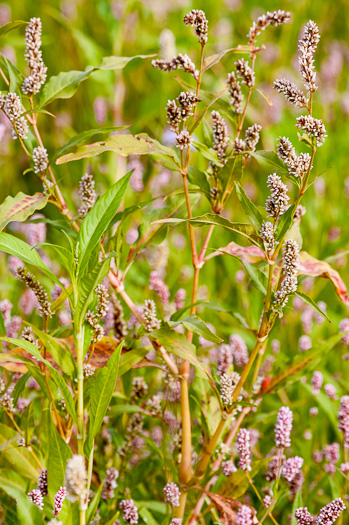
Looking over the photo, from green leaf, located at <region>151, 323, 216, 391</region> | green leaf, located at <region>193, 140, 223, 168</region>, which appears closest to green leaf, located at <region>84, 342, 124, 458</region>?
green leaf, located at <region>151, 323, 216, 391</region>

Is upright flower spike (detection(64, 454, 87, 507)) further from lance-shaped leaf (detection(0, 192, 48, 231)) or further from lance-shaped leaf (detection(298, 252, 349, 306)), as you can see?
lance-shaped leaf (detection(298, 252, 349, 306))

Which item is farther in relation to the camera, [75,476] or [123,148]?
[123,148]

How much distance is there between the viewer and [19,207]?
0.96 m

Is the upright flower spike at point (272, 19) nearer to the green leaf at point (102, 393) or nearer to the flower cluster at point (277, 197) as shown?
the flower cluster at point (277, 197)

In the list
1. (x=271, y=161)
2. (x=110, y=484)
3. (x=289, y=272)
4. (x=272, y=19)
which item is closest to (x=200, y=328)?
(x=289, y=272)

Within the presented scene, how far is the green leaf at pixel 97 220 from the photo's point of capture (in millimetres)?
925

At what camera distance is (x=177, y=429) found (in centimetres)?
121

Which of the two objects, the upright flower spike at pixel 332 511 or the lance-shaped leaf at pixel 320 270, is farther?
the lance-shaped leaf at pixel 320 270

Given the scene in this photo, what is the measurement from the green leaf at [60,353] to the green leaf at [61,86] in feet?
1.30

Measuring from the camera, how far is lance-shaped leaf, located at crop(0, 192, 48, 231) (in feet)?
3.06

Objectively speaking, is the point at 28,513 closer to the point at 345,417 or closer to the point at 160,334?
the point at 160,334

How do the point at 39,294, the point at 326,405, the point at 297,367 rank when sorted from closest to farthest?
the point at 39,294 < the point at 297,367 < the point at 326,405

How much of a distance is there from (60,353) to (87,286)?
0.40 feet

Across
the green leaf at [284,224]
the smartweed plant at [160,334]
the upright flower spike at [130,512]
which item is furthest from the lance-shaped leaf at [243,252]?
the upright flower spike at [130,512]
